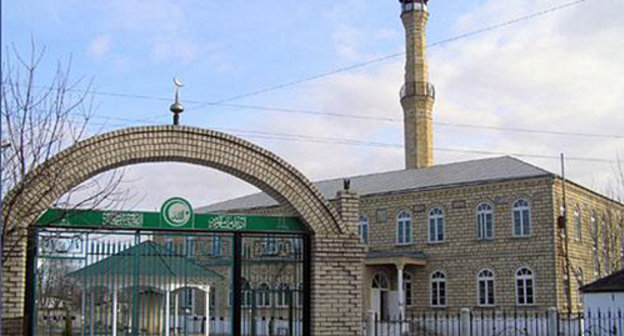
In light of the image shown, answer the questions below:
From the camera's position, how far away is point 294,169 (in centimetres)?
1165

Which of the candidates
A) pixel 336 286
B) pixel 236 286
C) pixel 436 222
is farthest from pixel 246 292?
pixel 436 222

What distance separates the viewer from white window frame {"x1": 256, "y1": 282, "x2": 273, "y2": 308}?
11.6 m

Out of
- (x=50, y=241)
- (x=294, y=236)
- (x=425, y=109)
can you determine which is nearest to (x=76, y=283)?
(x=50, y=241)

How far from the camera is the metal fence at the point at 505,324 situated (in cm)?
1770

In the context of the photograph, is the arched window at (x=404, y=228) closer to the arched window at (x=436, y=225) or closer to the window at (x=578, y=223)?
the arched window at (x=436, y=225)

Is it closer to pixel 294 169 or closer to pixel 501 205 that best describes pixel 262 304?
pixel 294 169

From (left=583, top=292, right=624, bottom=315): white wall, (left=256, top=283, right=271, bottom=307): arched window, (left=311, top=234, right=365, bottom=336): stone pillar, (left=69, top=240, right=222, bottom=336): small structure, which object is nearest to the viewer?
(left=69, top=240, right=222, bottom=336): small structure

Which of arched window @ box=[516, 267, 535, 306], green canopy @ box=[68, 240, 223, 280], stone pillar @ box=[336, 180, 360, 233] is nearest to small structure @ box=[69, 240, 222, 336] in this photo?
green canopy @ box=[68, 240, 223, 280]

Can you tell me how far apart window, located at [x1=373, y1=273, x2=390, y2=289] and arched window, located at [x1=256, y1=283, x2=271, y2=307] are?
805 inches

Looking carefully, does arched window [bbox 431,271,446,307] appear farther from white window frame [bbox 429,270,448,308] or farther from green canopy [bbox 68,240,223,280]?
green canopy [bbox 68,240,223,280]

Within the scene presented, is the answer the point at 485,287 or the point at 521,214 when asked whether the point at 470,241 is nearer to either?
the point at 485,287

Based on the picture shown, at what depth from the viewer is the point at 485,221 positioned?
30719 millimetres

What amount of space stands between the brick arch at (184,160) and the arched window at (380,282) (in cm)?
2169

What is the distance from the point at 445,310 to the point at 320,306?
67.1 ft
